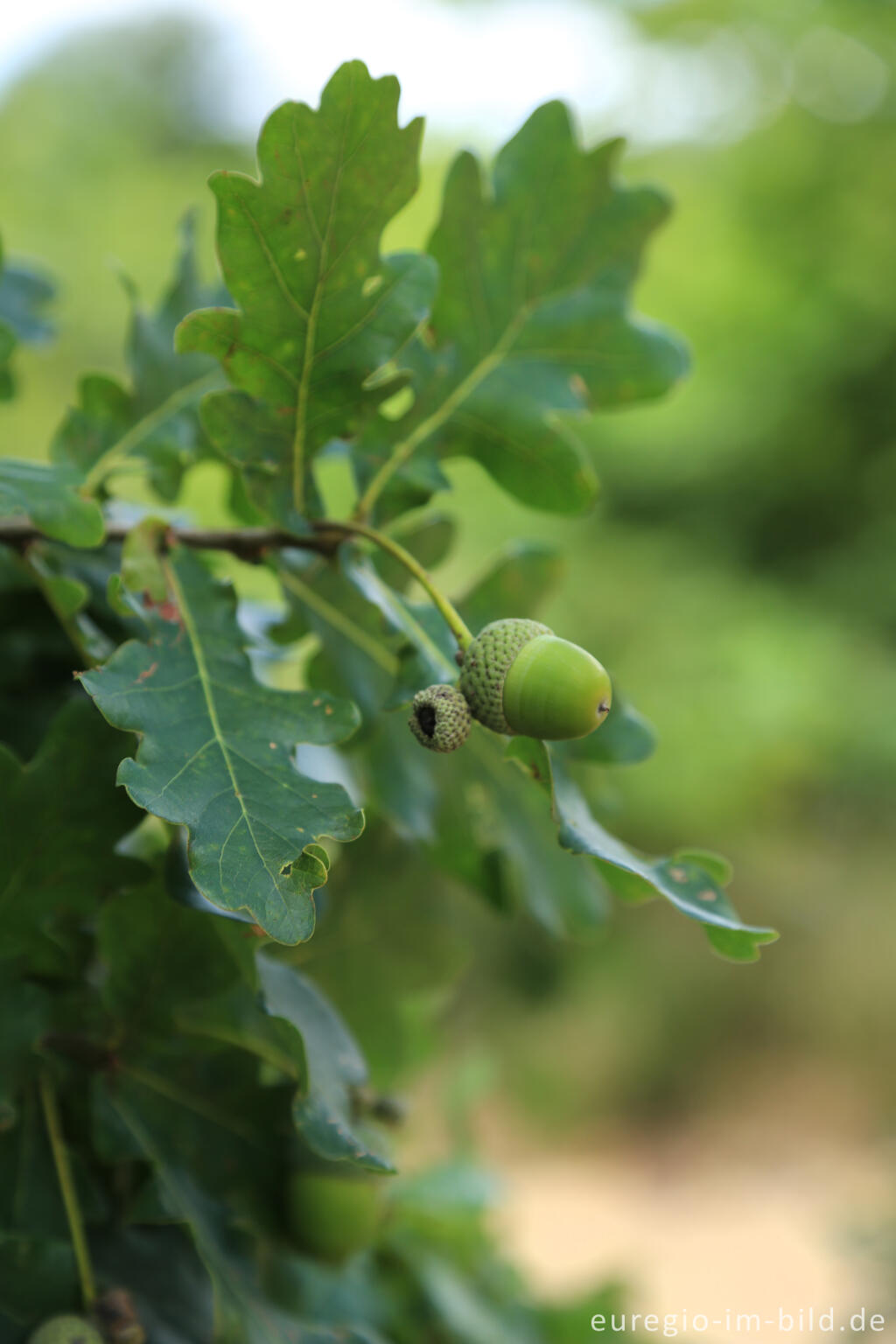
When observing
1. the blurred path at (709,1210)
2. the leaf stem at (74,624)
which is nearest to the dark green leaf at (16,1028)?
the leaf stem at (74,624)

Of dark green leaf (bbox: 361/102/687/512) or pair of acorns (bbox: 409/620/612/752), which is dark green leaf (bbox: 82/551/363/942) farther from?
dark green leaf (bbox: 361/102/687/512)

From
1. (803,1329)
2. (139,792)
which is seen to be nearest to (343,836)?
(139,792)

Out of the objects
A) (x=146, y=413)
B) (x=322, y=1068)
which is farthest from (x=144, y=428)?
(x=322, y=1068)

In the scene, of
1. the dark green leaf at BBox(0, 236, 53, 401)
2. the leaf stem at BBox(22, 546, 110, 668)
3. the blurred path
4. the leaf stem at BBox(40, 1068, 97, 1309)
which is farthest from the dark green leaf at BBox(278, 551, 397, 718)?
the blurred path

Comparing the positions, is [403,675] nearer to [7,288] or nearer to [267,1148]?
[267,1148]

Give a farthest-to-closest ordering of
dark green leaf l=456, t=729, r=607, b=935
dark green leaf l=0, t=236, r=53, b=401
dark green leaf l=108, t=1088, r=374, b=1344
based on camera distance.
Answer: dark green leaf l=0, t=236, r=53, b=401
dark green leaf l=456, t=729, r=607, b=935
dark green leaf l=108, t=1088, r=374, b=1344
